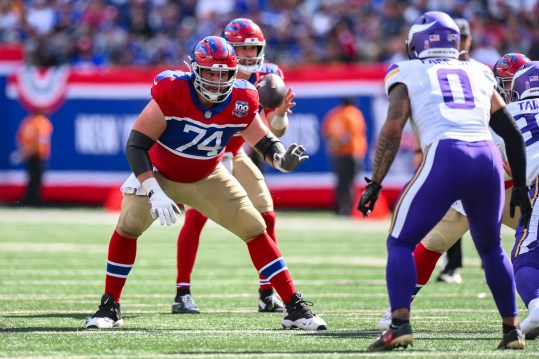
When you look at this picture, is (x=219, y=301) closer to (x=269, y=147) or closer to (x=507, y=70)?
(x=269, y=147)

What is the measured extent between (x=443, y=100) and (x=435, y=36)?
361mm

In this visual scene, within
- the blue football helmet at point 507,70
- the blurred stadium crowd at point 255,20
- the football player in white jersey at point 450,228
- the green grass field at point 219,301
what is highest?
the blurred stadium crowd at point 255,20

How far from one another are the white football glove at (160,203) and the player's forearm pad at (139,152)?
10 cm

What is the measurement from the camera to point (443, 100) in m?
5.54

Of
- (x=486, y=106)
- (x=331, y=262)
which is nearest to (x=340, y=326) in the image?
(x=486, y=106)

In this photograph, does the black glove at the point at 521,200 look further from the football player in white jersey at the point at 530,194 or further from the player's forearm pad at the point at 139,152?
the player's forearm pad at the point at 139,152

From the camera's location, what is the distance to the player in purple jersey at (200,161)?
653 cm

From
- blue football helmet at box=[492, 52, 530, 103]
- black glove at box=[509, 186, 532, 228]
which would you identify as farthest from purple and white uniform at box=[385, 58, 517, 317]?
blue football helmet at box=[492, 52, 530, 103]

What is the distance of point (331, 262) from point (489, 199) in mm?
6061

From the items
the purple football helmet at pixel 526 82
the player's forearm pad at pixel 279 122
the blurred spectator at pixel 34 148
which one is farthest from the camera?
the blurred spectator at pixel 34 148

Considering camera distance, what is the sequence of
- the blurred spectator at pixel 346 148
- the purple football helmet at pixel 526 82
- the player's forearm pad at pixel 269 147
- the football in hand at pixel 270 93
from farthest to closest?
the blurred spectator at pixel 346 148 → the football in hand at pixel 270 93 → the player's forearm pad at pixel 269 147 → the purple football helmet at pixel 526 82

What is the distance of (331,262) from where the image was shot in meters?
11.5

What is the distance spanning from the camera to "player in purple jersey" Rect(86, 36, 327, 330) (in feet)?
21.4

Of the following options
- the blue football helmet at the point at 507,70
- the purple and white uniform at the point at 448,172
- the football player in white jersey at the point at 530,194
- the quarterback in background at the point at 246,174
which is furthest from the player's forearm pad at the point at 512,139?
the quarterback in background at the point at 246,174
